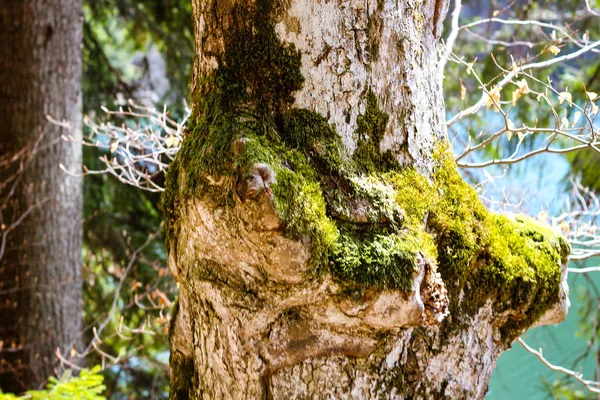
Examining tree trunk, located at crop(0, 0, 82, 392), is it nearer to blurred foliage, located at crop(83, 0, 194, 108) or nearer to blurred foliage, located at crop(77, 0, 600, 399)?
blurred foliage, located at crop(77, 0, 600, 399)

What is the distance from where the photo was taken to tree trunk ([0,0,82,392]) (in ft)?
15.2

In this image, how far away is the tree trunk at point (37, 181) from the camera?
15.2ft

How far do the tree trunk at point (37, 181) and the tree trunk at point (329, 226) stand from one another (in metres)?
3.06

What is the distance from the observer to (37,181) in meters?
4.64

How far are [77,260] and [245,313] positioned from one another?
351 cm

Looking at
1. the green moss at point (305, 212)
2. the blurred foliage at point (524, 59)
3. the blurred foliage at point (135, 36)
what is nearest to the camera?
the green moss at point (305, 212)

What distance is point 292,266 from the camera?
5.17 ft

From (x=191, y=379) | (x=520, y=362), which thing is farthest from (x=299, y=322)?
(x=520, y=362)

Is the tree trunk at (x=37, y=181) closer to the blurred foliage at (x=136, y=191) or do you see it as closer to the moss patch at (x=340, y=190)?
the blurred foliage at (x=136, y=191)

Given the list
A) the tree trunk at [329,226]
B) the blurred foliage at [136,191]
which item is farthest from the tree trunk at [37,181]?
the tree trunk at [329,226]

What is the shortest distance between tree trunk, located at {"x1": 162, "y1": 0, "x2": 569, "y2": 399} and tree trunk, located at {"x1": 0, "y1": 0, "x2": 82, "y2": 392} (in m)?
3.06

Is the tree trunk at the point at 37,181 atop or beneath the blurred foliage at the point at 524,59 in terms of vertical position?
beneath

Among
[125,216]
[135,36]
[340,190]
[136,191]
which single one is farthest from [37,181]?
[340,190]

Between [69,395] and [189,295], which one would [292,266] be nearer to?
[189,295]
